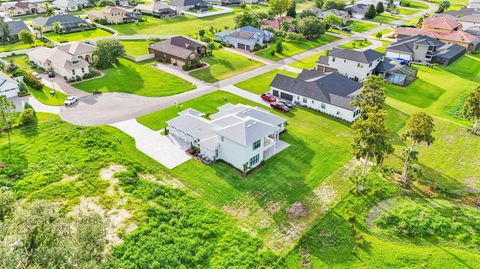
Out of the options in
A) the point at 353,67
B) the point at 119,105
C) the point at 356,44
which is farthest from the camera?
the point at 356,44

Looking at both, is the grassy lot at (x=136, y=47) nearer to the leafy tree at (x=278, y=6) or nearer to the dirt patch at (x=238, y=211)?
the leafy tree at (x=278, y=6)

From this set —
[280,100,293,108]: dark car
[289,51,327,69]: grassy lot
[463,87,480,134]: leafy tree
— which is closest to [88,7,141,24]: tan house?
[289,51,327,69]: grassy lot

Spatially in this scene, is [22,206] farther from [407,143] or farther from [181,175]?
[407,143]

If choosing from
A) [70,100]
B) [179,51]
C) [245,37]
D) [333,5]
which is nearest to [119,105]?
[70,100]

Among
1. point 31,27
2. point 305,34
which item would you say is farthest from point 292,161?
point 31,27

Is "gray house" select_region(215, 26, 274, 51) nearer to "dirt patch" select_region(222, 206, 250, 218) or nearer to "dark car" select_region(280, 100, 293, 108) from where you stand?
"dark car" select_region(280, 100, 293, 108)

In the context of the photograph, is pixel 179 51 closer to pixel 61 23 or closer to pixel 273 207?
pixel 61 23
